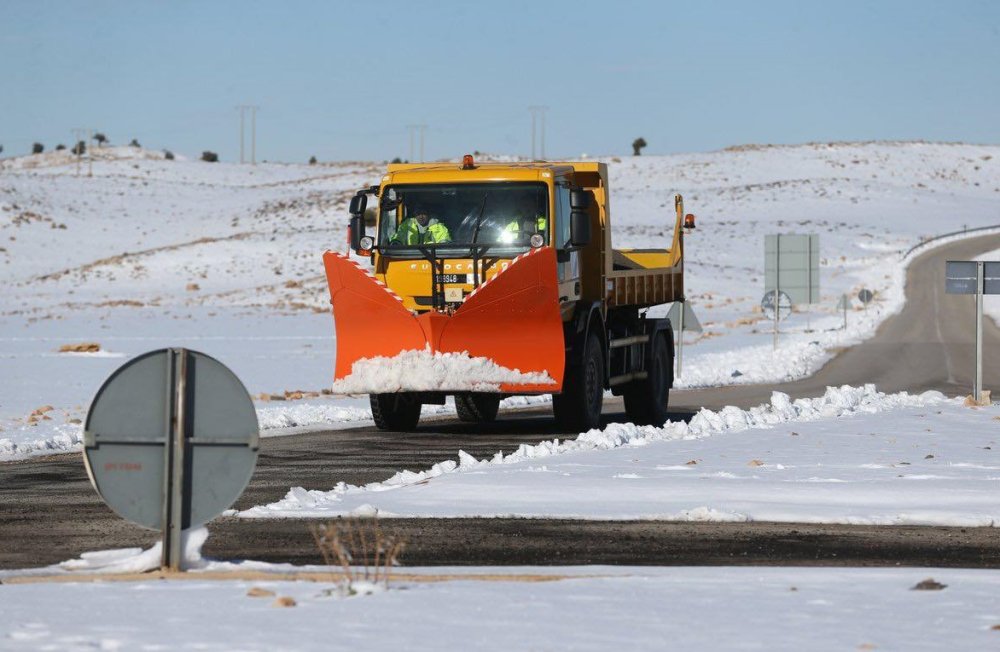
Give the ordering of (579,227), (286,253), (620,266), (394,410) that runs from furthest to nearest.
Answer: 1. (286,253)
2. (620,266)
3. (394,410)
4. (579,227)

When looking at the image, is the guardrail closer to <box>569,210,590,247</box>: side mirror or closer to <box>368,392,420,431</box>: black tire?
<box>368,392,420,431</box>: black tire

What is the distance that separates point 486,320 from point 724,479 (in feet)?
18.0

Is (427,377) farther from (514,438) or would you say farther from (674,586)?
(674,586)

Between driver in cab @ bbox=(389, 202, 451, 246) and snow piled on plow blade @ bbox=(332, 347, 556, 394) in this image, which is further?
driver in cab @ bbox=(389, 202, 451, 246)

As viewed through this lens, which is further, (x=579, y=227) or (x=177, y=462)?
(x=579, y=227)

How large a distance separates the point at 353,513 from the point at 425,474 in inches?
112

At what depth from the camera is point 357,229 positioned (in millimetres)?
20672

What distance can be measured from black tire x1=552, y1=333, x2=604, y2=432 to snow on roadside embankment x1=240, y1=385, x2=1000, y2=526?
1.68 m

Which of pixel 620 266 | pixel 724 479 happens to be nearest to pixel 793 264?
pixel 620 266

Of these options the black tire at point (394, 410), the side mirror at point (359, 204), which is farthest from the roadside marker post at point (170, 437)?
the black tire at point (394, 410)

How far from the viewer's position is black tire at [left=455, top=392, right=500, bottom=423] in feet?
79.4

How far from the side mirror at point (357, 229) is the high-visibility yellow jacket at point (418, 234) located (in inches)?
15.4

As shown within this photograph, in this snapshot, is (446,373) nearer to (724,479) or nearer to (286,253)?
(724,479)

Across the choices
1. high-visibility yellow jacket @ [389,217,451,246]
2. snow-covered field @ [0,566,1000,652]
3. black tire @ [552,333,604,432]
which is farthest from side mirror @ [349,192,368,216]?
snow-covered field @ [0,566,1000,652]
